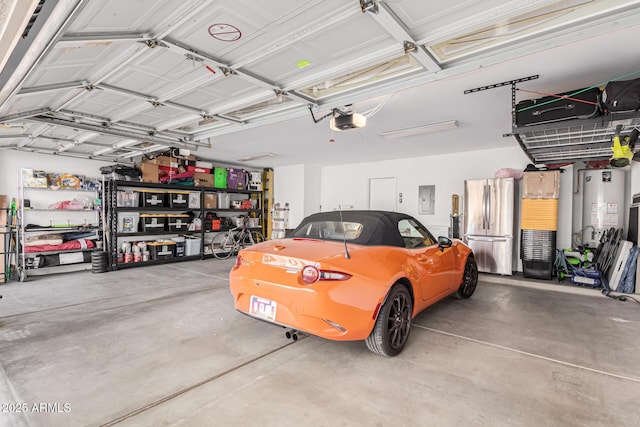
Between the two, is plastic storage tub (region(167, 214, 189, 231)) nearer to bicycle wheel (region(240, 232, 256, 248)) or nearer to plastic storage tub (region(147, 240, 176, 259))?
plastic storage tub (region(147, 240, 176, 259))

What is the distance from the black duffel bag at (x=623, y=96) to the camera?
238 centimetres

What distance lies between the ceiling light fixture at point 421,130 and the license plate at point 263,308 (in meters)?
3.75

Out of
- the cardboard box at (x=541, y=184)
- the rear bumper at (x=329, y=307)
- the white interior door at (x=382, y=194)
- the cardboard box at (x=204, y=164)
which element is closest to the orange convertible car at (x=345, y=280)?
the rear bumper at (x=329, y=307)

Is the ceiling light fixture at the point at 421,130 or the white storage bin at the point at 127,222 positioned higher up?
the ceiling light fixture at the point at 421,130

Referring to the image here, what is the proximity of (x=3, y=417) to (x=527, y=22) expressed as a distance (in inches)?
162

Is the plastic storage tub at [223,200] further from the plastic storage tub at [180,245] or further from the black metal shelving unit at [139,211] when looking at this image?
the plastic storage tub at [180,245]

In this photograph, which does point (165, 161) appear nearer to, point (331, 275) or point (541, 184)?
point (331, 275)

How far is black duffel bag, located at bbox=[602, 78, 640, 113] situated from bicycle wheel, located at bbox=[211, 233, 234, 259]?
7.54m

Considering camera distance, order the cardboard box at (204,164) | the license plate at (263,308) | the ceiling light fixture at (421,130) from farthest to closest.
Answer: the cardboard box at (204,164) < the ceiling light fixture at (421,130) < the license plate at (263,308)

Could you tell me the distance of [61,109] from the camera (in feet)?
12.2

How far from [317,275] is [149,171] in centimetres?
600

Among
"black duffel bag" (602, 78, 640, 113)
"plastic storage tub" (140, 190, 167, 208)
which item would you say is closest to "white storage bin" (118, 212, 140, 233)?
"plastic storage tub" (140, 190, 167, 208)

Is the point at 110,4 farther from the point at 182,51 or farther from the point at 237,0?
the point at 237,0

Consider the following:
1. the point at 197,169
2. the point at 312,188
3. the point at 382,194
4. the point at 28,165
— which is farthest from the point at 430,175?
the point at 28,165
